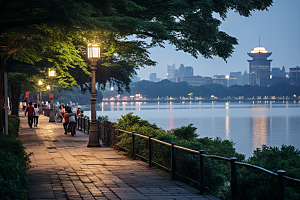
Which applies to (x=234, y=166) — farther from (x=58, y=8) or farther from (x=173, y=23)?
(x=173, y=23)

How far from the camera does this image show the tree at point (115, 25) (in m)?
10.2

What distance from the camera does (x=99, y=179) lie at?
30.3 ft

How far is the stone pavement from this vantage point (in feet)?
25.1

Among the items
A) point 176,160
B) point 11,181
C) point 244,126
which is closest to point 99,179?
point 176,160

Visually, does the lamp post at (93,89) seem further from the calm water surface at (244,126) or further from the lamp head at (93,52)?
the calm water surface at (244,126)

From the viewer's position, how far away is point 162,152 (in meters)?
10.7

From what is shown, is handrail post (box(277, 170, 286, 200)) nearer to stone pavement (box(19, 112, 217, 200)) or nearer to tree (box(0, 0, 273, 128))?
stone pavement (box(19, 112, 217, 200))

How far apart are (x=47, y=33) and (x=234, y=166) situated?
7.65 meters

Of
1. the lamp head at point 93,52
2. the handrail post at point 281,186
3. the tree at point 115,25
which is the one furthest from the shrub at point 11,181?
the lamp head at point 93,52

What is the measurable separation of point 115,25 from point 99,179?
4826 mm

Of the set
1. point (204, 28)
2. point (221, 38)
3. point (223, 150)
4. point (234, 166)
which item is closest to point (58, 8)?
point (234, 166)

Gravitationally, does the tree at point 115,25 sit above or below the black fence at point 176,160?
above

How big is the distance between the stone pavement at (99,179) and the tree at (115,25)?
411 centimetres

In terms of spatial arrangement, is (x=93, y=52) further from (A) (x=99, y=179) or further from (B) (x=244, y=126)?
(B) (x=244, y=126)
